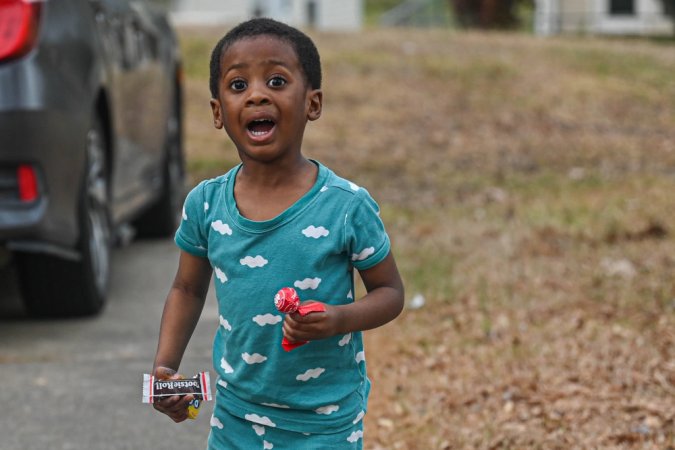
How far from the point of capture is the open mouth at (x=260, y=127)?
118 inches

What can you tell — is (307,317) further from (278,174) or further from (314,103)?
(314,103)

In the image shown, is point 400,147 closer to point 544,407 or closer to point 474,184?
point 474,184

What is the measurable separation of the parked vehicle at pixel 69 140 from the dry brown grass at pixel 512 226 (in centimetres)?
140

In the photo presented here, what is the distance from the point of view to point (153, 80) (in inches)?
305

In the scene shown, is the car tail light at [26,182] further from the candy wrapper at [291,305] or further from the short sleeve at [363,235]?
the candy wrapper at [291,305]

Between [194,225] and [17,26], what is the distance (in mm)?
2567

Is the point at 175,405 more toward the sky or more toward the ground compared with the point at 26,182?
more toward the sky

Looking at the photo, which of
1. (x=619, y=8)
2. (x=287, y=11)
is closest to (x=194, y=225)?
(x=619, y=8)

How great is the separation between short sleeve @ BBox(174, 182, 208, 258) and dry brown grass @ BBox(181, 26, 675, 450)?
161 centimetres

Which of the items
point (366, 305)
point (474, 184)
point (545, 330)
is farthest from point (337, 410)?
point (474, 184)

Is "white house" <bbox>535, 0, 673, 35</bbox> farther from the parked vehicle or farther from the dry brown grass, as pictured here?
the parked vehicle

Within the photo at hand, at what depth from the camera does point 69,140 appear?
18.4ft

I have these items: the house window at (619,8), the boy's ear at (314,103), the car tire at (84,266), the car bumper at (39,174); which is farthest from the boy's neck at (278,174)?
the house window at (619,8)

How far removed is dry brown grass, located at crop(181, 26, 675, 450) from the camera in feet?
16.0
